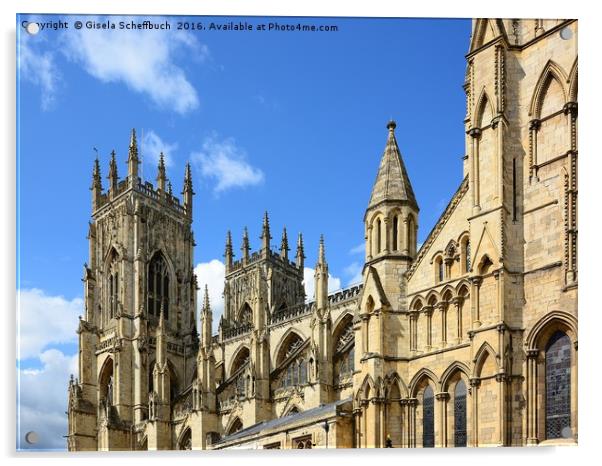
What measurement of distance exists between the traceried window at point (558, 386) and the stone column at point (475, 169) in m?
1.68

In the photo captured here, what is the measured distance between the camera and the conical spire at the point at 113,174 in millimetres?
12825

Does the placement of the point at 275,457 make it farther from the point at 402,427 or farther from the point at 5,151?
the point at 5,151

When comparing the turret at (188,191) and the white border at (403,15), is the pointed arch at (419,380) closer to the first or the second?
the white border at (403,15)

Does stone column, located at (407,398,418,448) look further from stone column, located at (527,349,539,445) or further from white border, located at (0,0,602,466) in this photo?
stone column, located at (527,349,539,445)

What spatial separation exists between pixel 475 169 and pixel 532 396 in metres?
2.53

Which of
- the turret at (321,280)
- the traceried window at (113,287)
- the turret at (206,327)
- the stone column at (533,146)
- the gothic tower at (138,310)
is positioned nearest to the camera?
the stone column at (533,146)

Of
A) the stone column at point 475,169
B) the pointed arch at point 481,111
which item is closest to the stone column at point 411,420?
the stone column at point 475,169

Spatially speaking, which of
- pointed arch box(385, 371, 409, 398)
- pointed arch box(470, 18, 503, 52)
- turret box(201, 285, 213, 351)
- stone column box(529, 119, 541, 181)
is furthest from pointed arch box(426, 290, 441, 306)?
turret box(201, 285, 213, 351)

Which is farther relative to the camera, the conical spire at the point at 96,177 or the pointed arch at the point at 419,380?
the conical spire at the point at 96,177

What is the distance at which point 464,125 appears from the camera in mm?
10930

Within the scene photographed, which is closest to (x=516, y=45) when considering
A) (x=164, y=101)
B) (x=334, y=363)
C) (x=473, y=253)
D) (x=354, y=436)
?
(x=473, y=253)

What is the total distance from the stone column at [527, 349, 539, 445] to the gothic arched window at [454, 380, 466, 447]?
858 millimetres

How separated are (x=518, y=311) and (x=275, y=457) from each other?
2896mm

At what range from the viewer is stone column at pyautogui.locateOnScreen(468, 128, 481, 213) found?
10.5 meters
